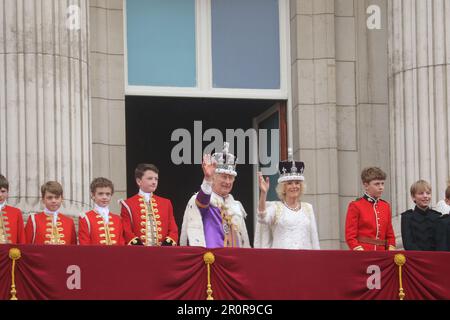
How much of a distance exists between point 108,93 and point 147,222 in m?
4.50

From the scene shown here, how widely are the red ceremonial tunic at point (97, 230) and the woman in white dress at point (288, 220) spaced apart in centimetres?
174

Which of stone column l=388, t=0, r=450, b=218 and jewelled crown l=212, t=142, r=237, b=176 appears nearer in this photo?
jewelled crown l=212, t=142, r=237, b=176

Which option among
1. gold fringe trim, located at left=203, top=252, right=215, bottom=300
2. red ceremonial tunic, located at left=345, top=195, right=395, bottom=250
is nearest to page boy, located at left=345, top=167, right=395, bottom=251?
red ceremonial tunic, located at left=345, top=195, right=395, bottom=250

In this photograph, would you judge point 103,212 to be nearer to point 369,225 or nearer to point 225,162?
point 225,162

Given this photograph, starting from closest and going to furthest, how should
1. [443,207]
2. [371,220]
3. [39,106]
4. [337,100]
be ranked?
1. [371,220]
2. [443,207]
3. [39,106]
4. [337,100]

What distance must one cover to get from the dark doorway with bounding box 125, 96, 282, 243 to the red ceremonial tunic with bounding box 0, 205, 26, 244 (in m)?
5.62

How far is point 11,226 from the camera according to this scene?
20531 millimetres

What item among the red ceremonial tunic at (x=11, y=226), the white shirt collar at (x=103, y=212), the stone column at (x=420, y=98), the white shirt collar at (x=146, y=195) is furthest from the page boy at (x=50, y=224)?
the stone column at (x=420, y=98)

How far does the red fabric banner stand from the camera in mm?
18906

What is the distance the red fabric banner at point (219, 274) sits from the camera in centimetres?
1891

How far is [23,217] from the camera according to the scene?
22.1 metres

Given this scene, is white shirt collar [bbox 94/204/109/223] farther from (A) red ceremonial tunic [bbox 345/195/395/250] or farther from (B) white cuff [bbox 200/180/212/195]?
(A) red ceremonial tunic [bbox 345/195/395/250]

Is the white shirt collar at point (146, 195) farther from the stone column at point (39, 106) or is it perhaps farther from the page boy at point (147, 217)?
the stone column at point (39, 106)

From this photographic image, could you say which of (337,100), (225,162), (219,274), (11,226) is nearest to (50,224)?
(11,226)
